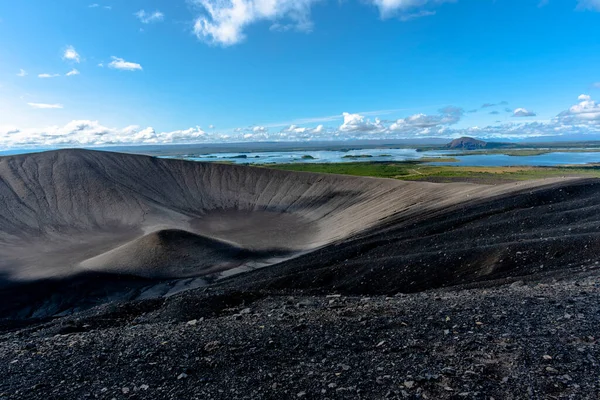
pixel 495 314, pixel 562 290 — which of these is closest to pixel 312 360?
pixel 495 314

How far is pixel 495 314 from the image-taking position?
8211 mm

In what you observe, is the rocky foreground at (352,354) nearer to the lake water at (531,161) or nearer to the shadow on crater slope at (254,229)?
the shadow on crater slope at (254,229)

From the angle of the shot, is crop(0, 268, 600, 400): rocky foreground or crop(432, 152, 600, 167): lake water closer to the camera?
crop(0, 268, 600, 400): rocky foreground

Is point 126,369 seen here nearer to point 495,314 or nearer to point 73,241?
point 495,314

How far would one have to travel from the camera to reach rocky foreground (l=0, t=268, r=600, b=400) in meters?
5.75

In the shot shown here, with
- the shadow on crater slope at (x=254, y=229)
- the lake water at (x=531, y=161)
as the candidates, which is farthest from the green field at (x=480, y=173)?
the shadow on crater slope at (x=254, y=229)

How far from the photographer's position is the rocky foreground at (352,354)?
575cm

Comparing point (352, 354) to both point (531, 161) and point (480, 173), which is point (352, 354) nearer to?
point (480, 173)

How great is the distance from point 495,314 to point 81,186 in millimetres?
53593

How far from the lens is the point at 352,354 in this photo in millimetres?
7102

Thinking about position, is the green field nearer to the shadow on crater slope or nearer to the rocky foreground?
the shadow on crater slope

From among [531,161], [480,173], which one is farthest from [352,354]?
A: [531,161]

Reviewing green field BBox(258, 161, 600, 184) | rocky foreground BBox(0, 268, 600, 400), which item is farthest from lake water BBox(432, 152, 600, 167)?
rocky foreground BBox(0, 268, 600, 400)

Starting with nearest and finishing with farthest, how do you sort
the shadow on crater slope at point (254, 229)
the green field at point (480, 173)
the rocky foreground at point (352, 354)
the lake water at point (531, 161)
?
the rocky foreground at point (352, 354) → the shadow on crater slope at point (254, 229) → the green field at point (480, 173) → the lake water at point (531, 161)
